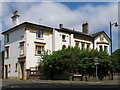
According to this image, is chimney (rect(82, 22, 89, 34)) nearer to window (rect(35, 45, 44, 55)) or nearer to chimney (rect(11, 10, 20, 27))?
window (rect(35, 45, 44, 55))

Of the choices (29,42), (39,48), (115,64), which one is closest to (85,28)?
(39,48)

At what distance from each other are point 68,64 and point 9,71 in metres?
12.9

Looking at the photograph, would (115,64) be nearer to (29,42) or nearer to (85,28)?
(29,42)

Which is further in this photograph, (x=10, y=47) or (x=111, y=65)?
(x=10, y=47)

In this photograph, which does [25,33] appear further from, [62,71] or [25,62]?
[62,71]

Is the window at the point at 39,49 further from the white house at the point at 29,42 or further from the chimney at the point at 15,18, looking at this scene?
the chimney at the point at 15,18

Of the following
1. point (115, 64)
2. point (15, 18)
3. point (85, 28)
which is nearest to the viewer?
point (115, 64)

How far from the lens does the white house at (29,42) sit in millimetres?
43344

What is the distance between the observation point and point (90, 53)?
40719 millimetres

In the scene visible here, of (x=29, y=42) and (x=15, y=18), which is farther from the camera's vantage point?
(x=15, y=18)

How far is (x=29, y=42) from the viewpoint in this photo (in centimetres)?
4334

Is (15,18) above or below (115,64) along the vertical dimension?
above

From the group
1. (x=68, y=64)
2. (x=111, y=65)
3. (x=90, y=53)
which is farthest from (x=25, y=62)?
(x=111, y=65)

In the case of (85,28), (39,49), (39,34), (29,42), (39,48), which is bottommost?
(39,49)
